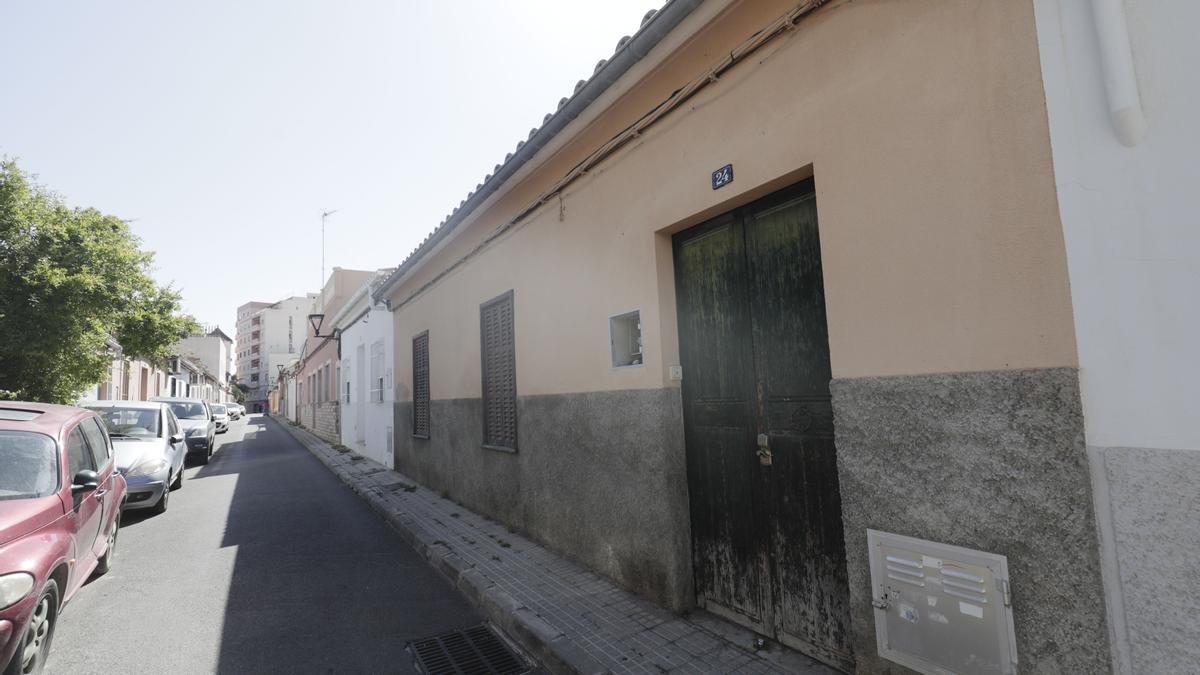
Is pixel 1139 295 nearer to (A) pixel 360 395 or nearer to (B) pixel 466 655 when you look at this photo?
(B) pixel 466 655

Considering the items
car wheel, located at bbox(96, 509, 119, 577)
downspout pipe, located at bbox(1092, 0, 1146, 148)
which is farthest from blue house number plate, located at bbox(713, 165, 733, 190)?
car wheel, located at bbox(96, 509, 119, 577)

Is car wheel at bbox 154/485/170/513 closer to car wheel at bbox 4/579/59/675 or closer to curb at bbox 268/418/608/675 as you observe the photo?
curb at bbox 268/418/608/675

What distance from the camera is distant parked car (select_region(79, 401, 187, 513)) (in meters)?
7.61

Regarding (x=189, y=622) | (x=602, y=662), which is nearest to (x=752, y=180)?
(x=602, y=662)

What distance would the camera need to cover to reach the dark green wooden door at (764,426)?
10.2ft

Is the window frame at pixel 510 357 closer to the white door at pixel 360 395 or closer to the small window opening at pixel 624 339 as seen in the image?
the small window opening at pixel 624 339

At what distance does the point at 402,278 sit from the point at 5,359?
6179 mm

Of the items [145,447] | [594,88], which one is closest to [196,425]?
[145,447]

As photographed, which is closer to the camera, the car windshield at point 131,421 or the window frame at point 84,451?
the window frame at point 84,451

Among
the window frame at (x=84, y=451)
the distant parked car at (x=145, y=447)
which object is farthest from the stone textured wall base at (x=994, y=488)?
the distant parked car at (x=145, y=447)

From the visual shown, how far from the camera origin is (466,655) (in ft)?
12.3

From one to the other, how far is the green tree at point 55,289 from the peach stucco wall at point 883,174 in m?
9.69

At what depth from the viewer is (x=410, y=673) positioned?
3.49 m

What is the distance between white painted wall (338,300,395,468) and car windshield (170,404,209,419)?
3615 mm
